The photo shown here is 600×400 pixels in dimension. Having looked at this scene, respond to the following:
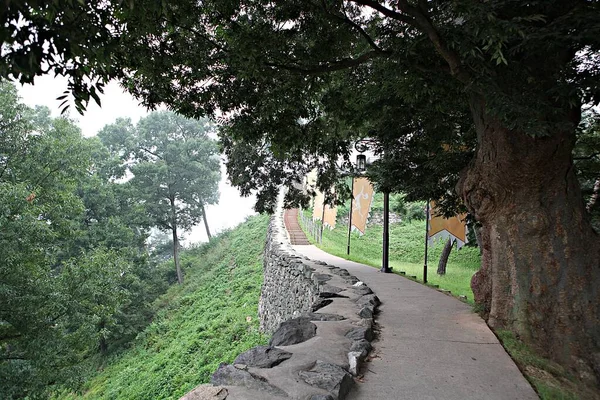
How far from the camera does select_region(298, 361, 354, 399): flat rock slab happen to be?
8.73ft

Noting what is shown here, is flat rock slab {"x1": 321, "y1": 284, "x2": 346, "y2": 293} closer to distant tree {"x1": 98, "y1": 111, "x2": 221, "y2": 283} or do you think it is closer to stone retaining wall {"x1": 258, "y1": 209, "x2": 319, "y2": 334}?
stone retaining wall {"x1": 258, "y1": 209, "x2": 319, "y2": 334}

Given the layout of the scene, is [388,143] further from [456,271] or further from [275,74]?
[456,271]

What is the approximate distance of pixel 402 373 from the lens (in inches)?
125

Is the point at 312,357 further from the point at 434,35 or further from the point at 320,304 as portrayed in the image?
the point at 434,35

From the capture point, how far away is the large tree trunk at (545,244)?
12.0 ft

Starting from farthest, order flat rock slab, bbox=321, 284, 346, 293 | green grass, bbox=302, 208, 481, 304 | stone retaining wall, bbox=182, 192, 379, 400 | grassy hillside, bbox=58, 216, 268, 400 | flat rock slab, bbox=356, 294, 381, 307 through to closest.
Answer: green grass, bbox=302, 208, 481, 304 < grassy hillside, bbox=58, 216, 268, 400 < flat rock slab, bbox=321, 284, 346, 293 < flat rock slab, bbox=356, 294, 381, 307 < stone retaining wall, bbox=182, 192, 379, 400

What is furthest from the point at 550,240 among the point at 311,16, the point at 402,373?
the point at 311,16

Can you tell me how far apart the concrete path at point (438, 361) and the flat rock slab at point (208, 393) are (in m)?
0.98

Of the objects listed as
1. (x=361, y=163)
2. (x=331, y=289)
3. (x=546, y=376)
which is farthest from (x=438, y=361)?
(x=361, y=163)

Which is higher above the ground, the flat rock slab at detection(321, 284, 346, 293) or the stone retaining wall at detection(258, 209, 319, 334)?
the flat rock slab at detection(321, 284, 346, 293)

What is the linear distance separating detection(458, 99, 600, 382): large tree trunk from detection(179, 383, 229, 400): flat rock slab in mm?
3245

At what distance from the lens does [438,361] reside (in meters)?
Answer: 3.43

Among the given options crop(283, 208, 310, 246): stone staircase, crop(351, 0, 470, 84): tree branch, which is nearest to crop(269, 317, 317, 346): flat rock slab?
crop(351, 0, 470, 84): tree branch

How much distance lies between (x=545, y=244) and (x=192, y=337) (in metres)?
10.3
